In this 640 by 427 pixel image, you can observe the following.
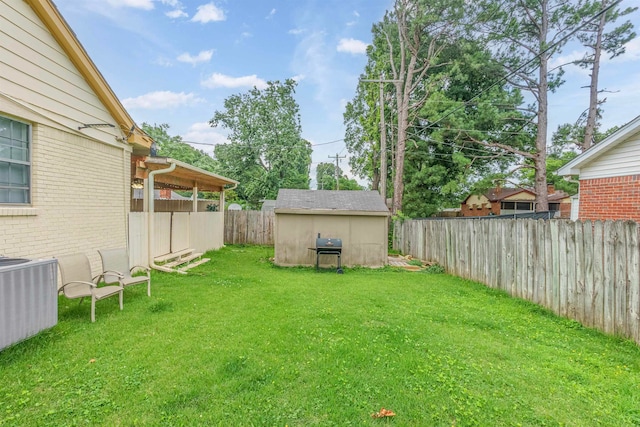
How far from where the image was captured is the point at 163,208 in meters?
10.8

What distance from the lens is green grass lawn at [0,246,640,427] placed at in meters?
2.29

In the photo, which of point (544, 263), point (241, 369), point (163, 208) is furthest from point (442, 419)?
point (163, 208)

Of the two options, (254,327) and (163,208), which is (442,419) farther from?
(163,208)

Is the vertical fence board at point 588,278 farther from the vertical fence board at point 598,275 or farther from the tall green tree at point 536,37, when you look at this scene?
the tall green tree at point 536,37

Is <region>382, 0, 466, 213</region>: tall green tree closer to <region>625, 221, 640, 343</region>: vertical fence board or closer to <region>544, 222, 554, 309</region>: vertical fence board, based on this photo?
<region>544, 222, 554, 309</region>: vertical fence board

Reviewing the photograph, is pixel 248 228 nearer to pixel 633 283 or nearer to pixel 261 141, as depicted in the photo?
pixel 261 141

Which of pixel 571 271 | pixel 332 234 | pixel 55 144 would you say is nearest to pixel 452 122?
pixel 332 234

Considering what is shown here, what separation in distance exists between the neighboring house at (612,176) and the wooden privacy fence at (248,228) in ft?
36.0

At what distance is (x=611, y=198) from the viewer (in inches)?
267

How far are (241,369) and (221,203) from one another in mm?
10694

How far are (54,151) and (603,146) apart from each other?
36.0ft

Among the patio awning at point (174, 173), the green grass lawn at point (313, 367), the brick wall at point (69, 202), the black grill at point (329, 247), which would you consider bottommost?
the green grass lawn at point (313, 367)

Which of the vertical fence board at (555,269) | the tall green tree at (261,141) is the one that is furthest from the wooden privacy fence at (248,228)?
the vertical fence board at (555,269)

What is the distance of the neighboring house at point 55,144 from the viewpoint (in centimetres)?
429
